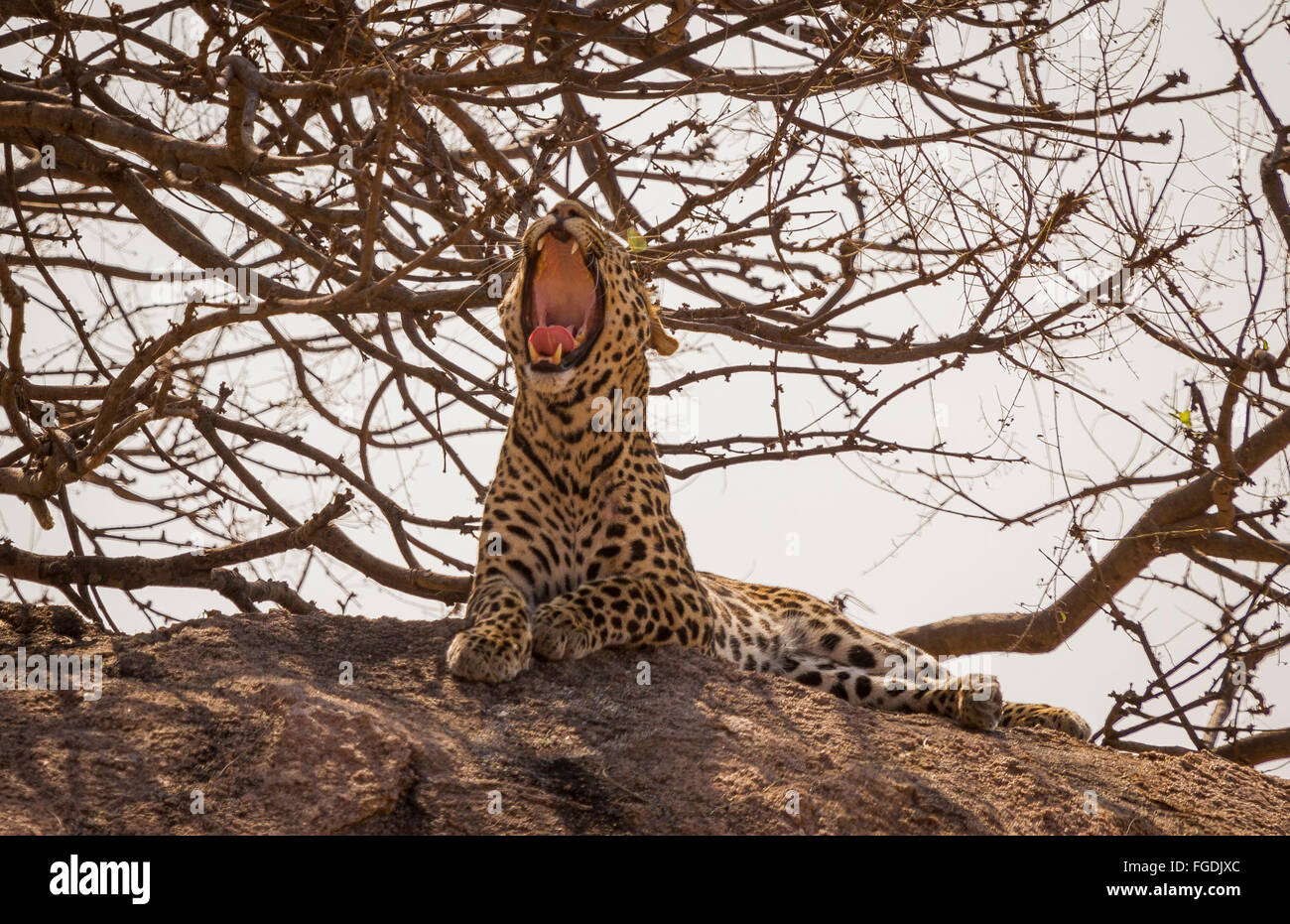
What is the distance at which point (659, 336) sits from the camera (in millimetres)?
7742

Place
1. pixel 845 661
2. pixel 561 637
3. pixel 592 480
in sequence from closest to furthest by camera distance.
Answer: pixel 561 637
pixel 592 480
pixel 845 661

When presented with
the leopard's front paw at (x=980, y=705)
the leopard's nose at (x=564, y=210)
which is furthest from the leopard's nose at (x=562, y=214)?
the leopard's front paw at (x=980, y=705)

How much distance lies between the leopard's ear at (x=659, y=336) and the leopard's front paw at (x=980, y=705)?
93.5 inches

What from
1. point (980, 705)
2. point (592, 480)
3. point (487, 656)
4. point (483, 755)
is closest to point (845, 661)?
point (980, 705)

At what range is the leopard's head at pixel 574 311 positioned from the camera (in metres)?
7.17

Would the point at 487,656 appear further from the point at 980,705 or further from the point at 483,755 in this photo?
the point at 980,705

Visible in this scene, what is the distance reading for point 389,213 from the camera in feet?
26.5

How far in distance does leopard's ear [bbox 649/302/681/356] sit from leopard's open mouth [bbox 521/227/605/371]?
397 millimetres

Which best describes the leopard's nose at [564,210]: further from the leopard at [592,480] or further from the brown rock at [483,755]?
the brown rock at [483,755]

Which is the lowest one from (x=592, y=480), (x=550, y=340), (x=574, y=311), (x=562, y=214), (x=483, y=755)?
(x=483, y=755)

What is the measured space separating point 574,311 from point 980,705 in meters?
2.91

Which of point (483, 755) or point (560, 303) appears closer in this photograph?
point (483, 755)

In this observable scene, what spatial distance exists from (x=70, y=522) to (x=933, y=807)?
4.93 metres
